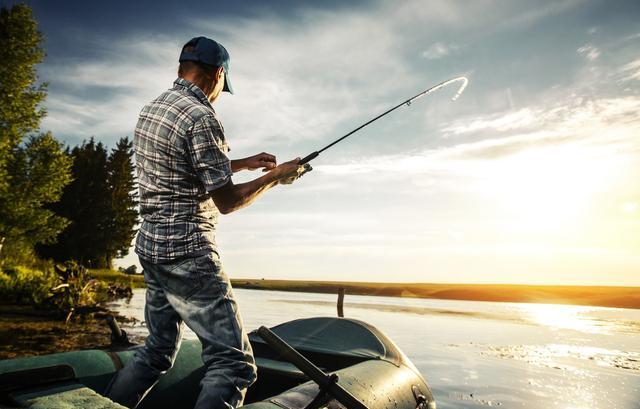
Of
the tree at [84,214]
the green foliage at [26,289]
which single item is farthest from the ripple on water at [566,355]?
the tree at [84,214]

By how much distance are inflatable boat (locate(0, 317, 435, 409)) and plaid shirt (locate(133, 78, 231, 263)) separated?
2.36 feet

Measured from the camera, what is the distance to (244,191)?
237cm

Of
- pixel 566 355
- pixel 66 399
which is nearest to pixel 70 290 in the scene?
pixel 66 399

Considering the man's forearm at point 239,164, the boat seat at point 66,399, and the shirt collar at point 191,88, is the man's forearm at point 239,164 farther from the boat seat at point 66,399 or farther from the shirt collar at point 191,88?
the boat seat at point 66,399

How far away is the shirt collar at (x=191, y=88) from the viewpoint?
2.43 metres

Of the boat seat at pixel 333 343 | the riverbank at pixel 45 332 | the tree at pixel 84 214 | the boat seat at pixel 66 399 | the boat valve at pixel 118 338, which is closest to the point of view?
the boat seat at pixel 66 399

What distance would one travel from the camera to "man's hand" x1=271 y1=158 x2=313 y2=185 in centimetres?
260

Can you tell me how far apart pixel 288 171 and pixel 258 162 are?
1.69 feet

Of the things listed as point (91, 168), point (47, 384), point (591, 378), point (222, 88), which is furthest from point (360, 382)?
point (91, 168)

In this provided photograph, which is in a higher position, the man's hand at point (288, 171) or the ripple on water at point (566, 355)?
the man's hand at point (288, 171)

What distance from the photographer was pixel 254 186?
2.42 metres

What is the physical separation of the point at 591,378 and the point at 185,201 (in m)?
13.1

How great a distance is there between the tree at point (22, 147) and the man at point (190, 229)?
20.0 m

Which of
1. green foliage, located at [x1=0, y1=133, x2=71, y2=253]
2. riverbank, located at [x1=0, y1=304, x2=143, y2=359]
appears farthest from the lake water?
green foliage, located at [x1=0, y1=133, x2=71, y2=253]
